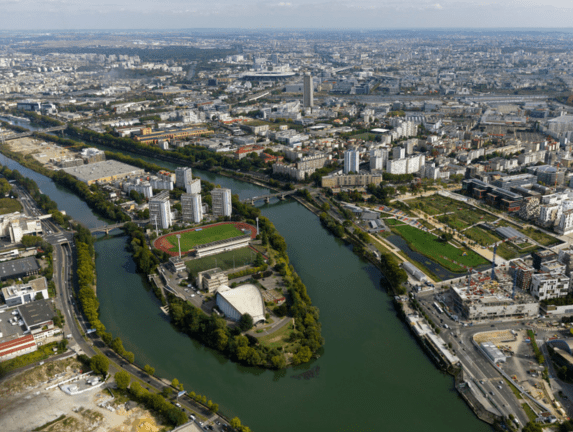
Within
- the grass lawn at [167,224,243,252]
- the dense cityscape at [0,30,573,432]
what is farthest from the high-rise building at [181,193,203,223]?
the grass lawn at [167,224,243,252]

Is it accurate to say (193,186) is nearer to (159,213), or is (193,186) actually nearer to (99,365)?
(159,213)

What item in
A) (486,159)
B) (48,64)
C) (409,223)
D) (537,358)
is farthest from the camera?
(48,64)

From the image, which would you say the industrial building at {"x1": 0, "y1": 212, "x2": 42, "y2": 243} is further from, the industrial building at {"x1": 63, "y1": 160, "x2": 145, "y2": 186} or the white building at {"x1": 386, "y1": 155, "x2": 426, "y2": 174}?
the white building at {"x1": 386, "y1": 155, "x2": 426, "y2": 174}

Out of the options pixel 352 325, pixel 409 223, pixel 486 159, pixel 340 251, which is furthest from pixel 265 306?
pixel 486 159

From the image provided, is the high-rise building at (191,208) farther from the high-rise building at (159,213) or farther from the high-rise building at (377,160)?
the high-rise building at (377,160)

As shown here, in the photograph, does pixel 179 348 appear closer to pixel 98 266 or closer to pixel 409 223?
pixel 98 266
